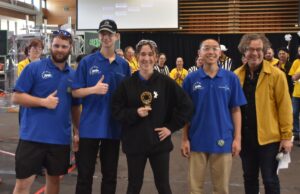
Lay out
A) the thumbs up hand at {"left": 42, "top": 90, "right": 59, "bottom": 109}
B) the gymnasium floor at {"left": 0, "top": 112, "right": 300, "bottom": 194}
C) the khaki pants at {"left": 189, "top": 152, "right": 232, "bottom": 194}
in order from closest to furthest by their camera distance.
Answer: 1. the thumbs up hand at {"left": 42, "top": 90, "right": 59, "bottom": 109}
2. the khaki pants at {"left": 189, "top": 152, "right": 232, "bottom": 194}
3. the gymnasium floor at {"left": 0, "top": 112, "right": 300, "bottom": 194}

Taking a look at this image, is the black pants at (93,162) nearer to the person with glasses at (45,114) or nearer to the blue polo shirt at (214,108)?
the person with glasses at (45,114)

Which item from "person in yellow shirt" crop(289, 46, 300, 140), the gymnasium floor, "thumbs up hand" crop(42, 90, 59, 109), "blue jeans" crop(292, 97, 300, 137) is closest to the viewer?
"thumbs up hand" crop(42, 90, 59, 109)

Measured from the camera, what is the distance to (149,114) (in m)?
2.55

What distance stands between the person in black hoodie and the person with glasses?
1.31 feet

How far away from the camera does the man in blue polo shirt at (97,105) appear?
2.67 metres

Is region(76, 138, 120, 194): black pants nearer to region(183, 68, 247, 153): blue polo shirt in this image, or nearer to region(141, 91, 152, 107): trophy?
region(141, 91, 152, 107): trophy

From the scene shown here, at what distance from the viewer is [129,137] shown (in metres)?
2.59

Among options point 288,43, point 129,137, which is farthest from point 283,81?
point 288,43

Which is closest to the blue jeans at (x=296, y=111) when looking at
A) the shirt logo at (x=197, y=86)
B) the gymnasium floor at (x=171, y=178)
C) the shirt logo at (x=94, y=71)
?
the gymnasium floor at (x=171, y=178)

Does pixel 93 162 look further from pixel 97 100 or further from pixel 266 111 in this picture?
pixel 266 111

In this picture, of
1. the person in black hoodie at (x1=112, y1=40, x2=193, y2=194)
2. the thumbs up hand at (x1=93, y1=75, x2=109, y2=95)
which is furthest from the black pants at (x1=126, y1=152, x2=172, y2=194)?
the thumbs up hand at (x1=93, y1=75, x2=109, y2=95)

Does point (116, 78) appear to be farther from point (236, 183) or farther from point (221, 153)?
point (236, 183)

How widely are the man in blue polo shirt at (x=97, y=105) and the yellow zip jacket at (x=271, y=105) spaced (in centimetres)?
100

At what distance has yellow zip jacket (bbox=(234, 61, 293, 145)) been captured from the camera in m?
2.69
